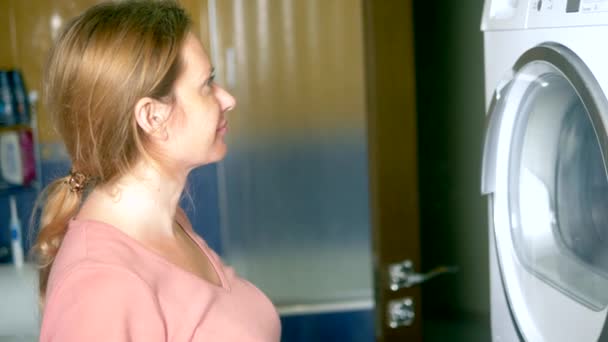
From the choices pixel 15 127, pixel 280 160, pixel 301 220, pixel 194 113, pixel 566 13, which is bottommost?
pixel 301 220

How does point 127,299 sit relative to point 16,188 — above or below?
above

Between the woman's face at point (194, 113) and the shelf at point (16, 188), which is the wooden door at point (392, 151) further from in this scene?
the shelf at point (16, 188)

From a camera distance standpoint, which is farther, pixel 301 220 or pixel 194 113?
pixel 301 220

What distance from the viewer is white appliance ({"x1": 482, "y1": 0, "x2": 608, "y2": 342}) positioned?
104 centimetres

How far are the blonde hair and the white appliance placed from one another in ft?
1.79

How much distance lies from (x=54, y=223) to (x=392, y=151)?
2.46 ft

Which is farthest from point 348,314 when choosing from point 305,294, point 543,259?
point 543,259

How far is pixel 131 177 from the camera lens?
3.71ft

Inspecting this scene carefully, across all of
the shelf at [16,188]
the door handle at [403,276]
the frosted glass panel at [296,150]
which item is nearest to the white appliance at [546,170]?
the door handle at [403,276]

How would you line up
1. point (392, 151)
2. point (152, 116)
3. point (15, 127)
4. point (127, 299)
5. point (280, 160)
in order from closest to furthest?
point (127, 299)
point (152, 116)
point (392, 151)
point (15, 127)
point (280, 160)

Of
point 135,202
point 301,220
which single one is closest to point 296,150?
point 301,220

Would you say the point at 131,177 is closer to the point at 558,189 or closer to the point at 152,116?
the point at 152,116

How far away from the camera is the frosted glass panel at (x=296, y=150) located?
2629 millimetres

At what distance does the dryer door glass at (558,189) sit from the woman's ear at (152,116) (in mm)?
577
